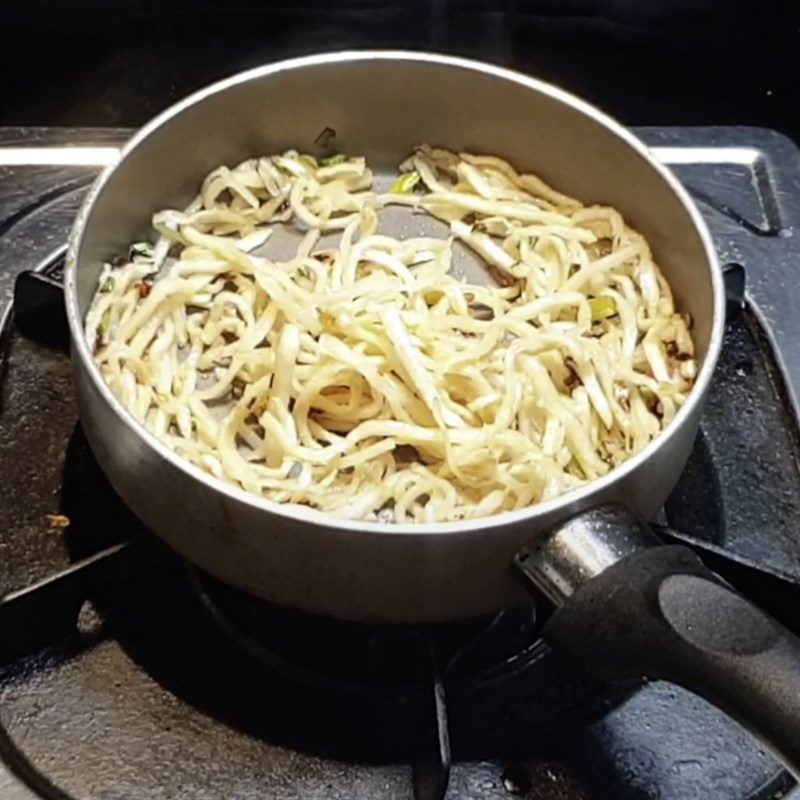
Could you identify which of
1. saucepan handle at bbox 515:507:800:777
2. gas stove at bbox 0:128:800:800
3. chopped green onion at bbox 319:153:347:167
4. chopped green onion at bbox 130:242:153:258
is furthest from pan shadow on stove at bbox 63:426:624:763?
chopped green onion at bbox 319:153:347:167

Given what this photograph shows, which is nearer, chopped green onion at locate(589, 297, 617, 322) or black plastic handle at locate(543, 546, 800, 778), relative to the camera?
black plastic handle at locate(543, 546, 800, 778)

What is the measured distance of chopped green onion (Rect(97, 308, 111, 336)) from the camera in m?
0.92

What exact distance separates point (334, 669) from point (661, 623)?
0.79 feet

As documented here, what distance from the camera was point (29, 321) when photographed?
3.18ft

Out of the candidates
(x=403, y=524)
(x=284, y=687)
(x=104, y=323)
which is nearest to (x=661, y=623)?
(x=403, y=524)

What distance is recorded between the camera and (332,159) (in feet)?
3.45

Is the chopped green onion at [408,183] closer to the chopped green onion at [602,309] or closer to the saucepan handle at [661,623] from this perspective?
the chopped green onion at [602,309]

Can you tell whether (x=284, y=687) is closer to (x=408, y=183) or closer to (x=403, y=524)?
(x=403, y=524)

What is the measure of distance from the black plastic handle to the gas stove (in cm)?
11

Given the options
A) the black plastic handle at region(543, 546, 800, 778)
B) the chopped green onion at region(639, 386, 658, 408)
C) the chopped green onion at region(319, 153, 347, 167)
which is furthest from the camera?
the chopped green onion at region(319, 153, 347, 167)

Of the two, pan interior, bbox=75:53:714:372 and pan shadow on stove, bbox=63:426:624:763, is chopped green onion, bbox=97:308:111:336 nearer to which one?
pan interior, bbox=75:53:714:372

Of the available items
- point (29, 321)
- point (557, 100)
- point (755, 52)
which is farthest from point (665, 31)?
point (29, 321)

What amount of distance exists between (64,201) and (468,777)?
1.87 feet

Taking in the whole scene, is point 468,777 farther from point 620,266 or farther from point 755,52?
point 755,52
